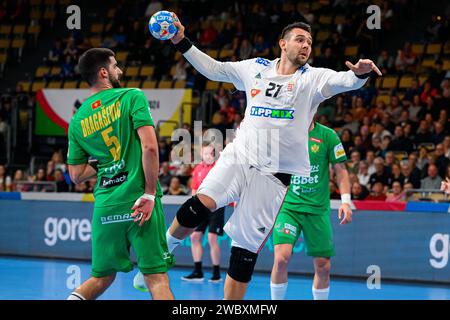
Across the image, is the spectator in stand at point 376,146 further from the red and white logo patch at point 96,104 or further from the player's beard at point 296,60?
the red and white logo patch at point 96,104

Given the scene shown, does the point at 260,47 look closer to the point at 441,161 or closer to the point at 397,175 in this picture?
the point at 397,175

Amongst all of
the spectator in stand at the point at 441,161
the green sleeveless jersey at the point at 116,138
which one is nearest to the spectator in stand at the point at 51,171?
the spectator in stand at the point at 441,161

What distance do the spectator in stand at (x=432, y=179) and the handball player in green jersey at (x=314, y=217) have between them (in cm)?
520

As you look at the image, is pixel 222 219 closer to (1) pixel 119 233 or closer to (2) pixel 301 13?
(1) pixel 119 233

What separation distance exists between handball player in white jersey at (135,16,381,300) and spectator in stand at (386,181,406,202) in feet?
22.9

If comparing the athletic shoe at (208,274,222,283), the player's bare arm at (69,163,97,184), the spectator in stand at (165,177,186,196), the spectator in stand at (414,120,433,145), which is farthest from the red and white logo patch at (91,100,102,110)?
the spectator in stand at (414,120,433,145)

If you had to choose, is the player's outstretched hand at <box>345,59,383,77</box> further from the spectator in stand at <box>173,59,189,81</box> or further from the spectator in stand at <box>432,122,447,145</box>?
the spectator in stand at <box>173,59,189,81</box>

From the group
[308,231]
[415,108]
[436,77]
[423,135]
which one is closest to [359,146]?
[423,135]

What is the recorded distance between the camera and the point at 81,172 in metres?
6.80

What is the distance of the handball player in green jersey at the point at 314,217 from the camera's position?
900 centimetres

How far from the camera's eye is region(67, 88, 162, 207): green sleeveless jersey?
639 cm

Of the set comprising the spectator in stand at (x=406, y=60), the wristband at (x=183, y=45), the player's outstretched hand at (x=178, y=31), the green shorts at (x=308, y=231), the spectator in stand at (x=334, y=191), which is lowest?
the spectator in stand at (x=334, y=191)

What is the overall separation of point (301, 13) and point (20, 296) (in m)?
13.6

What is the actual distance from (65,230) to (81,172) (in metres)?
8.68
